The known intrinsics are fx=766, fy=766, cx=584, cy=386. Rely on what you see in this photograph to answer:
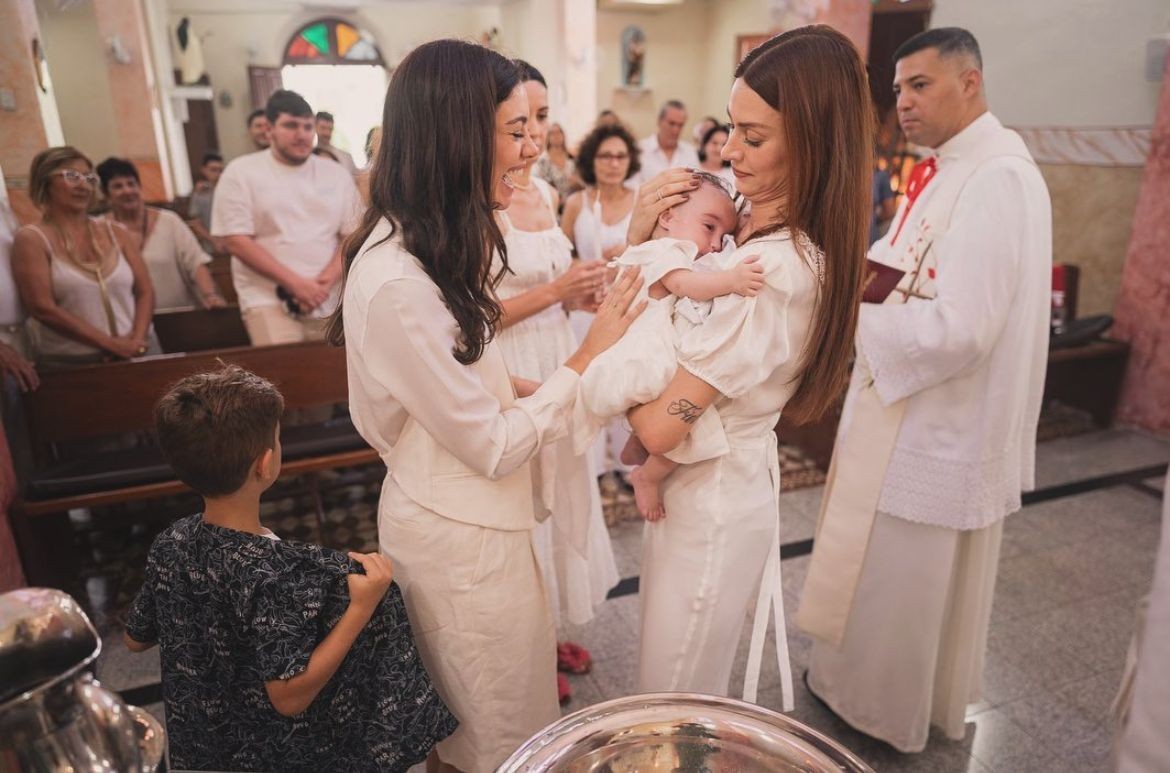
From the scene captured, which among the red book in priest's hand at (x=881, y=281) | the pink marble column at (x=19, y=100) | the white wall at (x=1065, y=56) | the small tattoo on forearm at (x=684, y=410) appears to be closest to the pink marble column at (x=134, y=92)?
the pink marble column at (x=19, y=100)

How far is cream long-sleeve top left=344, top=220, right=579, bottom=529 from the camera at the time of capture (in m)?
1.24

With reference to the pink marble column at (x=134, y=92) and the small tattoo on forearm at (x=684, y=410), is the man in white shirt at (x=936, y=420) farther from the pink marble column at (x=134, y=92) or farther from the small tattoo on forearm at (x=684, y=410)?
the pink marble column at (x=134, y=92)

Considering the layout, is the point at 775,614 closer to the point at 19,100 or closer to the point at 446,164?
the point at 446,164

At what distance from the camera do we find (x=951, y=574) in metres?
2.05

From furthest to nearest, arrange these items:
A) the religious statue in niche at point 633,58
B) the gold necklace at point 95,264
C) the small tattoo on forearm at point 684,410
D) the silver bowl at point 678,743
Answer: the religious statue in niche at point 633,58
the gold necklace at point 95,264
the small tattoo on forearm at point 684,410
the silver bowl at point 678,743

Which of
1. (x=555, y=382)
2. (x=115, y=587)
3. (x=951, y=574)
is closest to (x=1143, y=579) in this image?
(x=951, y=574)

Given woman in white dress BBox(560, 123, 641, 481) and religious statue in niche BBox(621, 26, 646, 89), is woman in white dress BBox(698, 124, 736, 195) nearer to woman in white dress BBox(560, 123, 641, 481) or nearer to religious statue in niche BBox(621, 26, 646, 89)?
woman in white dress BBox(560, 123, 641, 481)

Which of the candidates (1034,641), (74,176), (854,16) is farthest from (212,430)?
(854,16)

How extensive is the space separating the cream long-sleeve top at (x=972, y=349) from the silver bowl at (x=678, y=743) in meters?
1.28

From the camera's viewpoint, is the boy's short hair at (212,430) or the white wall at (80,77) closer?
the boy's short hair at (212,430)

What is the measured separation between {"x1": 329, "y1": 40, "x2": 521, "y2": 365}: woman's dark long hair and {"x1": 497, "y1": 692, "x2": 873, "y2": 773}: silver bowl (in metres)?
0.68

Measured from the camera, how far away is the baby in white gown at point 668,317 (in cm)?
134

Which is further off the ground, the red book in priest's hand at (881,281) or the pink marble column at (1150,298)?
the red book in priest's hand at (881,281)

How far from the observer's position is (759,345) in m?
1.27
